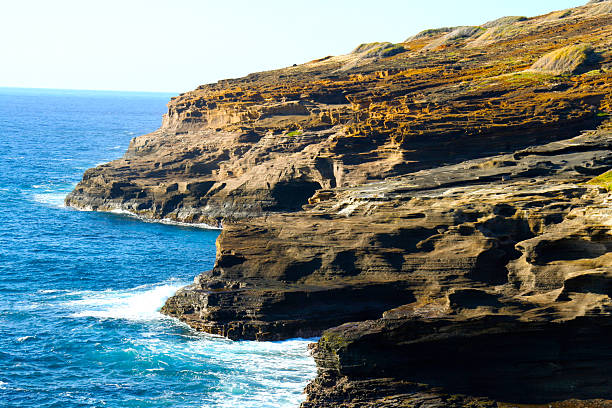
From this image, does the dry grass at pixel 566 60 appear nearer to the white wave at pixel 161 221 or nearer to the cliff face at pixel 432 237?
the cliff face at pixel 432 237

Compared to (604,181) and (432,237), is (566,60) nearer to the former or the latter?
(604,181)

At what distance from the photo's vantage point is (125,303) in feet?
192

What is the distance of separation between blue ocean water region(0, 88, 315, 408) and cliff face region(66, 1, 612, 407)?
2.66 meters

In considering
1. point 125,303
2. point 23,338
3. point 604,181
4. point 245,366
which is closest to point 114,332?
point 23,338

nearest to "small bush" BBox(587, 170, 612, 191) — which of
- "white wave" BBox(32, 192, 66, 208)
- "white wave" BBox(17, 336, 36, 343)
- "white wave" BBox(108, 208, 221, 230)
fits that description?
"white wave" BBox(17, 336, 36, 343)

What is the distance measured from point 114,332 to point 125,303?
6632mm

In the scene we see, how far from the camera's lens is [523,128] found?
68.4m

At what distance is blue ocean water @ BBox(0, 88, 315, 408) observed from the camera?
42969mm

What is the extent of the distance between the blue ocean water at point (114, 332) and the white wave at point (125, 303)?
0.28 feet

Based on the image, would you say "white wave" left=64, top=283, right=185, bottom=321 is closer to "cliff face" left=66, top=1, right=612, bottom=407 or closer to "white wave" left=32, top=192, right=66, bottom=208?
"cliff face" left=66, top=1, right=612, bottom=407

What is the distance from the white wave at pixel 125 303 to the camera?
183 ft

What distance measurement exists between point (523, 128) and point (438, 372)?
35.0 meters

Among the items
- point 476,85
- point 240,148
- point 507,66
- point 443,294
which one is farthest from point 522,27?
point 443,294

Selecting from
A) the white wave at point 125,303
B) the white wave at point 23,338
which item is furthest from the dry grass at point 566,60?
the white wave at point 23,338
